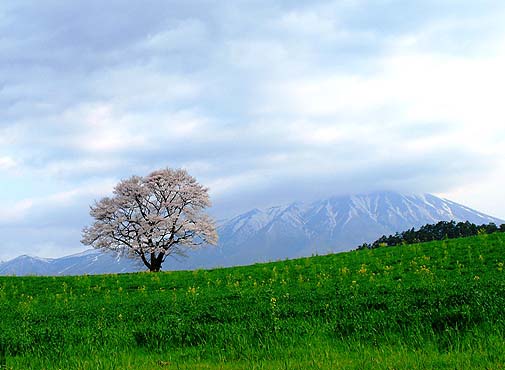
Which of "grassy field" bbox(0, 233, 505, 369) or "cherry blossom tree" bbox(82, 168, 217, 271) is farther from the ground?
"cherry blossom tree" bbox(82, 168, 217, 271)

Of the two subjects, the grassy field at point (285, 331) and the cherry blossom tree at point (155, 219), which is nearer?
the grassy field at point (285, 331)

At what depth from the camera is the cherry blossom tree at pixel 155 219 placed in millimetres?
57438

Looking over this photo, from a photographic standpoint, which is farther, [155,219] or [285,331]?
[155,219]

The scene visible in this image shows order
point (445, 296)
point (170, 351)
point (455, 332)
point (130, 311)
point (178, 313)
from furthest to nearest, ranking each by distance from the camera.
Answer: point (130, 311), point (178, 313), point (445, 296), point (170, 351), point (455, 332)

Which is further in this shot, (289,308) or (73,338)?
(289,308)

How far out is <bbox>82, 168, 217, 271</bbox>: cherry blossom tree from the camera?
5744 cm

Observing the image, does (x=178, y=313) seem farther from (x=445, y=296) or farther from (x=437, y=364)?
(x=437, y=364)

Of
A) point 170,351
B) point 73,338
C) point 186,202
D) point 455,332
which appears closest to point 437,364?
point 455,332

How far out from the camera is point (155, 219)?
188ft

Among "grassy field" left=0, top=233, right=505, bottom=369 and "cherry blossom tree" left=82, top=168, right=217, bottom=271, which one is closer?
"grassy field" left=0, top=233, right=505, bottom=369

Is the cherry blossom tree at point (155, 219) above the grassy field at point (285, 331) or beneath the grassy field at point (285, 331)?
above

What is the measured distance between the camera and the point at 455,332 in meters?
9.95

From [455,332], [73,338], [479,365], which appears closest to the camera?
[479,365]

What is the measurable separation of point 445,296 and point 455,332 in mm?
3790
